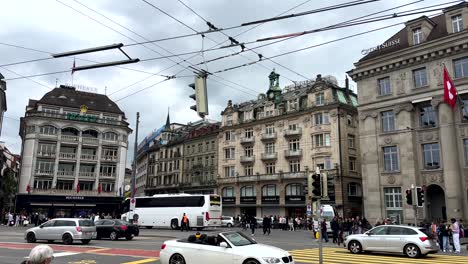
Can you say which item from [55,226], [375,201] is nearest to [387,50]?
[375,201]

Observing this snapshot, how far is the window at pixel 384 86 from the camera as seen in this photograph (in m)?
41.7

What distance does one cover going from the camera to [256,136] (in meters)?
66.3

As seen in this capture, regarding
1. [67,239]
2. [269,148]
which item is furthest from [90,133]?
[67,239]

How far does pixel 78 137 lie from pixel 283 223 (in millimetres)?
39323

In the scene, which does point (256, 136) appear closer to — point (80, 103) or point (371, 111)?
point (371, 111)

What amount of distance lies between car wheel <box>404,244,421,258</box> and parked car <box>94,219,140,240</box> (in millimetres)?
16787

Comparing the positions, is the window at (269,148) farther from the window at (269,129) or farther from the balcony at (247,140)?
the balcony at (247,140)

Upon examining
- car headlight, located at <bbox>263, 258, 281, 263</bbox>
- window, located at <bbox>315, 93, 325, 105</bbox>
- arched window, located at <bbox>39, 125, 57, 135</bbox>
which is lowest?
car headlight, located at <bbox>263, 258, 281, 263</bbox>

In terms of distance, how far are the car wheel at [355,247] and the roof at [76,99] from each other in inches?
2400

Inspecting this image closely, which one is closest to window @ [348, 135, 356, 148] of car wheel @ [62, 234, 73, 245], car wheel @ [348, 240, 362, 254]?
car wheel @ [348, 240, 362, 254]

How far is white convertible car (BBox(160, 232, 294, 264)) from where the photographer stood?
11.2 meters

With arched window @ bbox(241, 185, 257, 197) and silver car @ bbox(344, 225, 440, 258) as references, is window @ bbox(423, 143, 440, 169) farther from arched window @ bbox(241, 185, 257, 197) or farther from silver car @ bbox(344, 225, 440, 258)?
arched window @ bbox(241, 185, 257, 197)

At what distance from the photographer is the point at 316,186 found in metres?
13.6

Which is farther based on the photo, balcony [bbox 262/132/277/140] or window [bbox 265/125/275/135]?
window [bbox 265/125/275/135]
